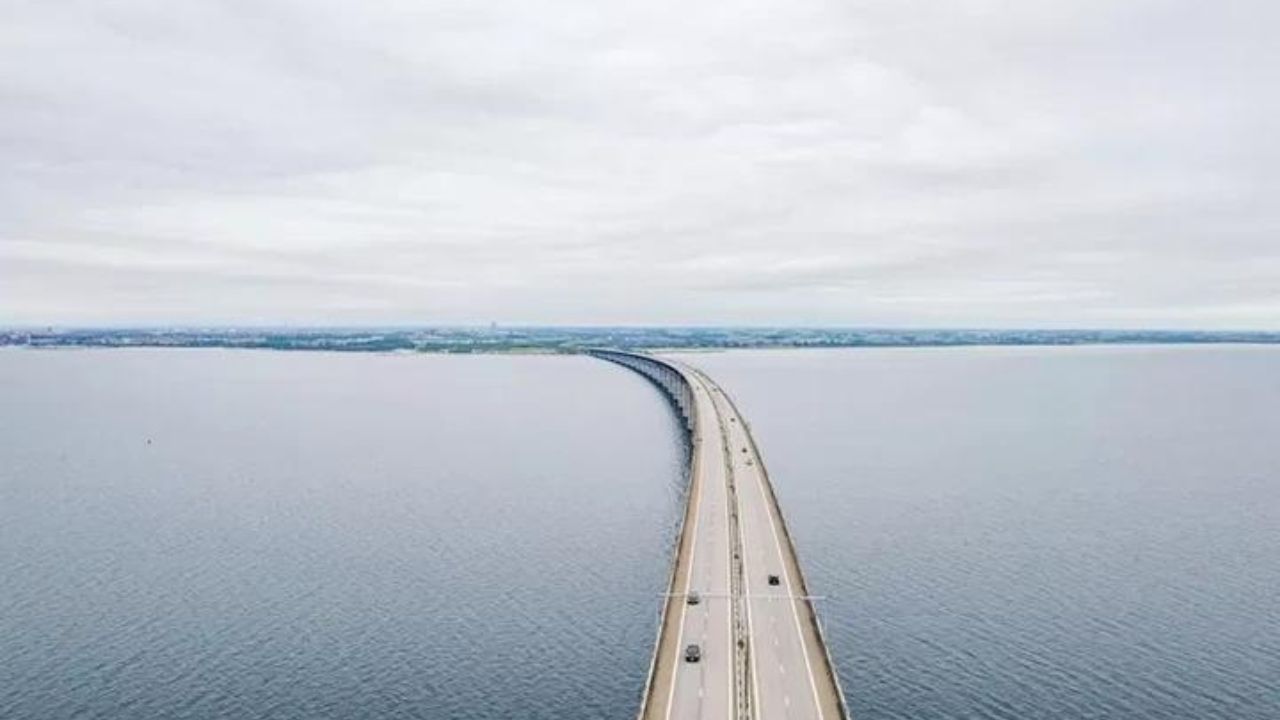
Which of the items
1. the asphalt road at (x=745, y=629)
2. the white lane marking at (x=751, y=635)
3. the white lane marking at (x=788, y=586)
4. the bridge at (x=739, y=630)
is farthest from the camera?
the white lane marking at (x=788, y=586)

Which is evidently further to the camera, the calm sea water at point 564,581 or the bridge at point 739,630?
the calm sea water at point 564,581

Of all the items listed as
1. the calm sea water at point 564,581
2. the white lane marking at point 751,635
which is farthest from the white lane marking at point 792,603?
the calm sea water at point 564,581

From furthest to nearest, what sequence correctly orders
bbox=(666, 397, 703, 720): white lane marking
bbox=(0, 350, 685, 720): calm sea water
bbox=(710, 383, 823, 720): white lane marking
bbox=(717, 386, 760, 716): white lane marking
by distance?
1. bbox=(0, 350, 685, 720): calm sea water
2. bbox=(710, 383, 823, 720): white lane marking
3. bbox=(666, 397, 703, 720): white lane marking
4. bbox=(717, 386, 760, 716): white lane marking

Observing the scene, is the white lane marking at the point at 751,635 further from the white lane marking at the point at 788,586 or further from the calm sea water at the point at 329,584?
the calm sea water at the point at 329,584

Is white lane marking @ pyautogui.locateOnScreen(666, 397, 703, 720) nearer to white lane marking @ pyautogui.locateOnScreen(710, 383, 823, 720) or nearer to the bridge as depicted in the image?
the bridge

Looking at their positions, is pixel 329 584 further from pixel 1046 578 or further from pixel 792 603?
pixel 1046 578

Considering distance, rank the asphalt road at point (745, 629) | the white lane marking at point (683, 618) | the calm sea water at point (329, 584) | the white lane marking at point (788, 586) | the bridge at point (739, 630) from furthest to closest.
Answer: the calm sea water at point (329, 584)
the white lane marking at point (788, 586)
the white lane marking at point (683, 618)
the asphalt road at point (745, 629)
the bridge at point (739, 630)

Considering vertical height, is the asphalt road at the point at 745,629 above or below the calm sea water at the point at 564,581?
above

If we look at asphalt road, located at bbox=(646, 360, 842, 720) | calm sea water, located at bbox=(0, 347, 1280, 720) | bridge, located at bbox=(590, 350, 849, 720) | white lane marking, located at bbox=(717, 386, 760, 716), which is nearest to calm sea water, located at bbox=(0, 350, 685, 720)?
calm sea water, located at bbox=(0, 347, 1280, 720)
